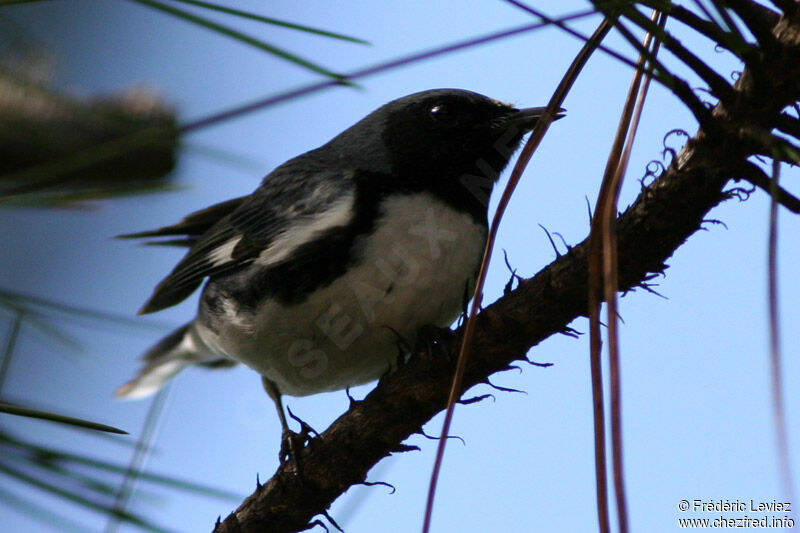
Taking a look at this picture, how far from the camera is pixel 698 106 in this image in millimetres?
1099

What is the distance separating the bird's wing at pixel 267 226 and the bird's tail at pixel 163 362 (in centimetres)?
26

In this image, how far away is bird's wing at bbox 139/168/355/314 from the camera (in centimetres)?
234

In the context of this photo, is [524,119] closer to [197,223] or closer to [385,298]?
[385,298]

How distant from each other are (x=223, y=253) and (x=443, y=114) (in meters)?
0.86

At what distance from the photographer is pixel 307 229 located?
2328 millimetres

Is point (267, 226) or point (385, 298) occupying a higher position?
point (267, 226)

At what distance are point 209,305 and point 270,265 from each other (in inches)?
20.1

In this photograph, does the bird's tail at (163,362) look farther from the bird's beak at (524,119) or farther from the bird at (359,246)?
the bird's beak at (524,119)

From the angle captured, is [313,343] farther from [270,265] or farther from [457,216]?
[457,216]

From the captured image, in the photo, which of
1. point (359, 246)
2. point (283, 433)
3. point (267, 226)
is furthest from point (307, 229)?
point (283, 433)

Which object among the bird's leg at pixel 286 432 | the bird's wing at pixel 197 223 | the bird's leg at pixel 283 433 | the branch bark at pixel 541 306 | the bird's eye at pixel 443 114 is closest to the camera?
the branch bark at pixel 541 306

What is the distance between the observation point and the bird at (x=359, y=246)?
2197 mm

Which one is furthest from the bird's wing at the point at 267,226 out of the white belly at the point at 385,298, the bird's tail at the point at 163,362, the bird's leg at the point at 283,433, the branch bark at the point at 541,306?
the branch bark at the point at 541,306

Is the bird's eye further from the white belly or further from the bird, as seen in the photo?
the white belly
